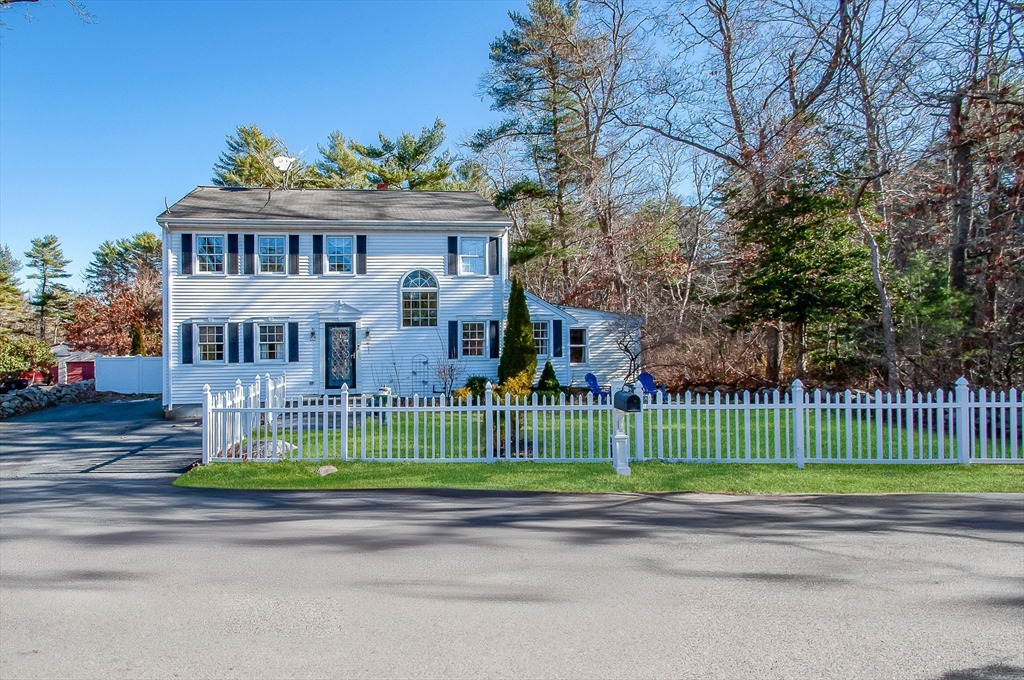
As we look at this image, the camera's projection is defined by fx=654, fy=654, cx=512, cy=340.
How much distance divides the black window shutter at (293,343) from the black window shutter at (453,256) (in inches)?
206

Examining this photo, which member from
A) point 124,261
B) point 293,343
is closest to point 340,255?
point 293,343

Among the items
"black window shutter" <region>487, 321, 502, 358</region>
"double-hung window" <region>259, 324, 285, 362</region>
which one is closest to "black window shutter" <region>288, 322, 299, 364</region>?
"double-hung window" <region>259, 324, 285, 362</region>

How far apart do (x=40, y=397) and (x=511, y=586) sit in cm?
2424

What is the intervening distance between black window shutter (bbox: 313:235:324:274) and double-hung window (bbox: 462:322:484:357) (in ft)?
16.0

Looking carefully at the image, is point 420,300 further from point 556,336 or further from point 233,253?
point 233,253

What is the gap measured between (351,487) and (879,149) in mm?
12074

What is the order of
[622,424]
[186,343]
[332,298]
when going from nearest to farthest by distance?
1. [622,424]
2. [186,343]
3. [332,298]

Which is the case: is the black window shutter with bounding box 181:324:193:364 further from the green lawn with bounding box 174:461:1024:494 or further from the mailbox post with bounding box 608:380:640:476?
the mailbox post with bounding box 608:380:640:476

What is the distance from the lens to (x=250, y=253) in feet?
67.1

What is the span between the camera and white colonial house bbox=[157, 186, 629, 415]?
65.6 ft

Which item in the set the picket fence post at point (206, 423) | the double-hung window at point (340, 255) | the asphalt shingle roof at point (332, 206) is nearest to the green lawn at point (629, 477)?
the picket fence post at point (206, 423)

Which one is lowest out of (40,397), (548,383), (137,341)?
(40,397)

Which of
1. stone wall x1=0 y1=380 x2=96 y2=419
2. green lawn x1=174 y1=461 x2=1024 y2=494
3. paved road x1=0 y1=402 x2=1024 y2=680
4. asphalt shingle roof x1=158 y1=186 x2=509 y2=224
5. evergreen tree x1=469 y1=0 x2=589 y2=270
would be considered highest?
evergreen tree x1=469 y1=0 x2=589 y2=270

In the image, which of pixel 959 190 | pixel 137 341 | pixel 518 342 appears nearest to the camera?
pixel 959 190
